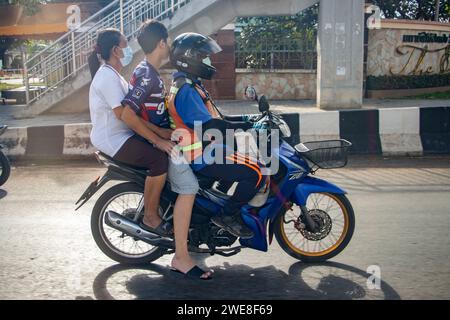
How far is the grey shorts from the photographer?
403 cm

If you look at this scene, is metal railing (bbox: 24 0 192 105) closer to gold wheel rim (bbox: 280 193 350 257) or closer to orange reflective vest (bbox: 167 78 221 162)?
orange reflective vest (bbox: 167 78 221 162)

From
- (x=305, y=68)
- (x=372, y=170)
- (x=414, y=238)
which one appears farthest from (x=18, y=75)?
(x=414, y=238)

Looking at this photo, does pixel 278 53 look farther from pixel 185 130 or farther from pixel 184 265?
pixel 184 265

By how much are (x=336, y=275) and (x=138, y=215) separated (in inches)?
61.1

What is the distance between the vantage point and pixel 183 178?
4.04 meters

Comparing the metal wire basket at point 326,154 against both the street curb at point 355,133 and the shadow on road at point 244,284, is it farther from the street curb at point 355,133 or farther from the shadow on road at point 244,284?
the street curb at point 355,133

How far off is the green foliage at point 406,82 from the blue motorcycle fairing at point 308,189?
12641mm

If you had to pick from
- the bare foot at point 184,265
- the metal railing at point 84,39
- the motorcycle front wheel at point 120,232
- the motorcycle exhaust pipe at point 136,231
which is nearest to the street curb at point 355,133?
the metal railing at point 84,39

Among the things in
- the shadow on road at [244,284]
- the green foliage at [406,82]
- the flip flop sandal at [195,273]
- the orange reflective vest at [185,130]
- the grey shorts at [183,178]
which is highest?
the green foliage at [406,82]

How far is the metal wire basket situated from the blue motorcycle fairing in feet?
0.46

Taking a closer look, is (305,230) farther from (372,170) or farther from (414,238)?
(372,170)

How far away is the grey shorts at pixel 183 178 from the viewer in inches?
159

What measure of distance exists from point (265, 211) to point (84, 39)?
9987 mm

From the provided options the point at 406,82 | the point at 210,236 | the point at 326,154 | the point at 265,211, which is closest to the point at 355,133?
the point at 326,154
